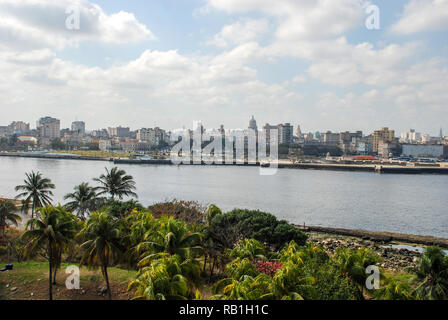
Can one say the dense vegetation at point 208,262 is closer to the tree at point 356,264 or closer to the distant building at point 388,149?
the tree at point 356,264

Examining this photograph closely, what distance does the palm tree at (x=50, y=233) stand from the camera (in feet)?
29.6

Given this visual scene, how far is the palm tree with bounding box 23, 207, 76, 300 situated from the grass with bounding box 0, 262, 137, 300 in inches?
31.3

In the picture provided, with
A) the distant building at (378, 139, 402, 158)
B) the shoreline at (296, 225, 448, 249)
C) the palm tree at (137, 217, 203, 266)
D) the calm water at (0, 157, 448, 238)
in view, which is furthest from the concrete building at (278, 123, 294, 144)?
the palm tree at (137, 217, 203, 266)

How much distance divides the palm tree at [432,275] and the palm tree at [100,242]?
7.73 metres

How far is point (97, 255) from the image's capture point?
9.16 m

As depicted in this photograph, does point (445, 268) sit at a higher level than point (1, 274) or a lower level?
higher

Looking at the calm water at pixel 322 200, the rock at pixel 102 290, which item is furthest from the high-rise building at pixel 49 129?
the rock at pixel 102 290

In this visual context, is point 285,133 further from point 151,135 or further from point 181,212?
point 181,212

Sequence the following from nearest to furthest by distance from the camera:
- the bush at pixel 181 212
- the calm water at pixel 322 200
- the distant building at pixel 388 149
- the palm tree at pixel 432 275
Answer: the palm tree at pixel 432 275 < the bush at pixel 181 212 < the calm water at pixel 322 200 < the distant building at pixel 388 149

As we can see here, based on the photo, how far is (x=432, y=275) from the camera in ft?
26.7

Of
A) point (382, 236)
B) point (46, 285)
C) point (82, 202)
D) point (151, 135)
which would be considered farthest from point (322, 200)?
point (151, 135)
